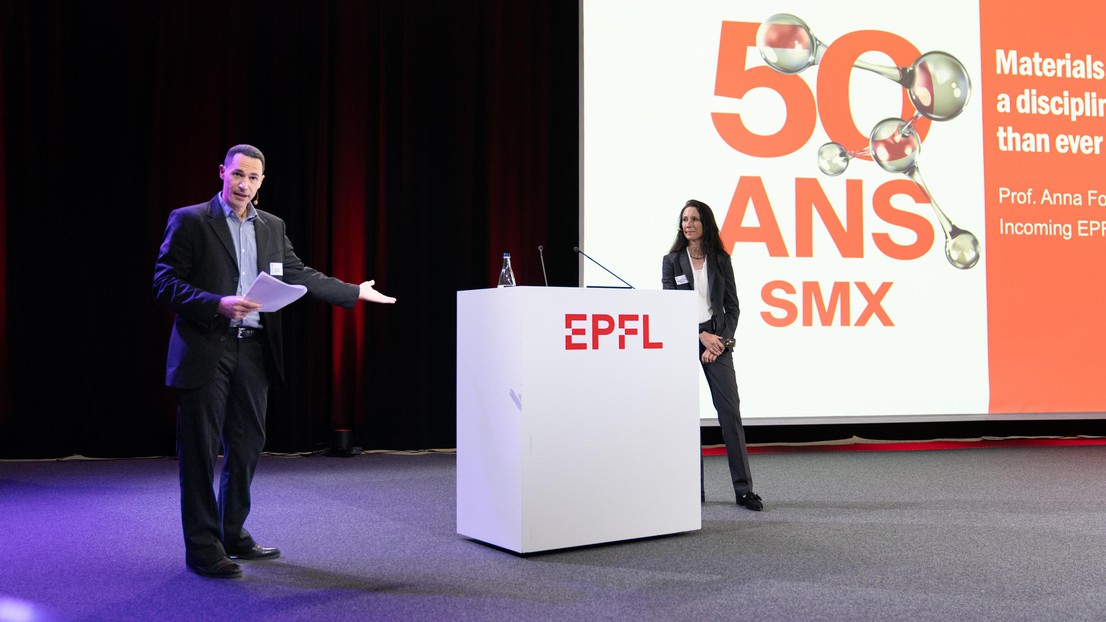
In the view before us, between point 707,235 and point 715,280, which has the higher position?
point 707,235

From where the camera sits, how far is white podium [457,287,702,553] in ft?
10.4

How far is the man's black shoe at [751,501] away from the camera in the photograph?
13.3 feet

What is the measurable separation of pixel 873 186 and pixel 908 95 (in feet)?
2.09

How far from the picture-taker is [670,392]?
11.6ft

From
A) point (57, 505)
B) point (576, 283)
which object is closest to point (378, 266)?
point (576, 283)

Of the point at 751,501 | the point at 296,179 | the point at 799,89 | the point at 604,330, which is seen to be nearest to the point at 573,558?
the point at 604,330

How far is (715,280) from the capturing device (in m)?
4.14

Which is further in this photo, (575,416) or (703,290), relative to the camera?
(703,290)

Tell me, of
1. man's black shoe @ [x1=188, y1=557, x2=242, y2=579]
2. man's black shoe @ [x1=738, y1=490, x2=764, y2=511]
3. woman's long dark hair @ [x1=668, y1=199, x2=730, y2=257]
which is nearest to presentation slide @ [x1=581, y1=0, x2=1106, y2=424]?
woman's long dark hair @ [x1=668, y1=199, x2=730, y2=257]

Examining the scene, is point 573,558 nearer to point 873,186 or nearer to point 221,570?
point 221,570

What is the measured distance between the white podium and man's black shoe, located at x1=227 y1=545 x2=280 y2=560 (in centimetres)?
69

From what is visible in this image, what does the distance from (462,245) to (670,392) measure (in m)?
2.96

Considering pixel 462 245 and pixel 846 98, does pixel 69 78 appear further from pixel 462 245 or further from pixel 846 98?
pixel 846 98

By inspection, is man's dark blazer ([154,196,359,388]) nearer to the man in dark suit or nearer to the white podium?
the man in dark suit
